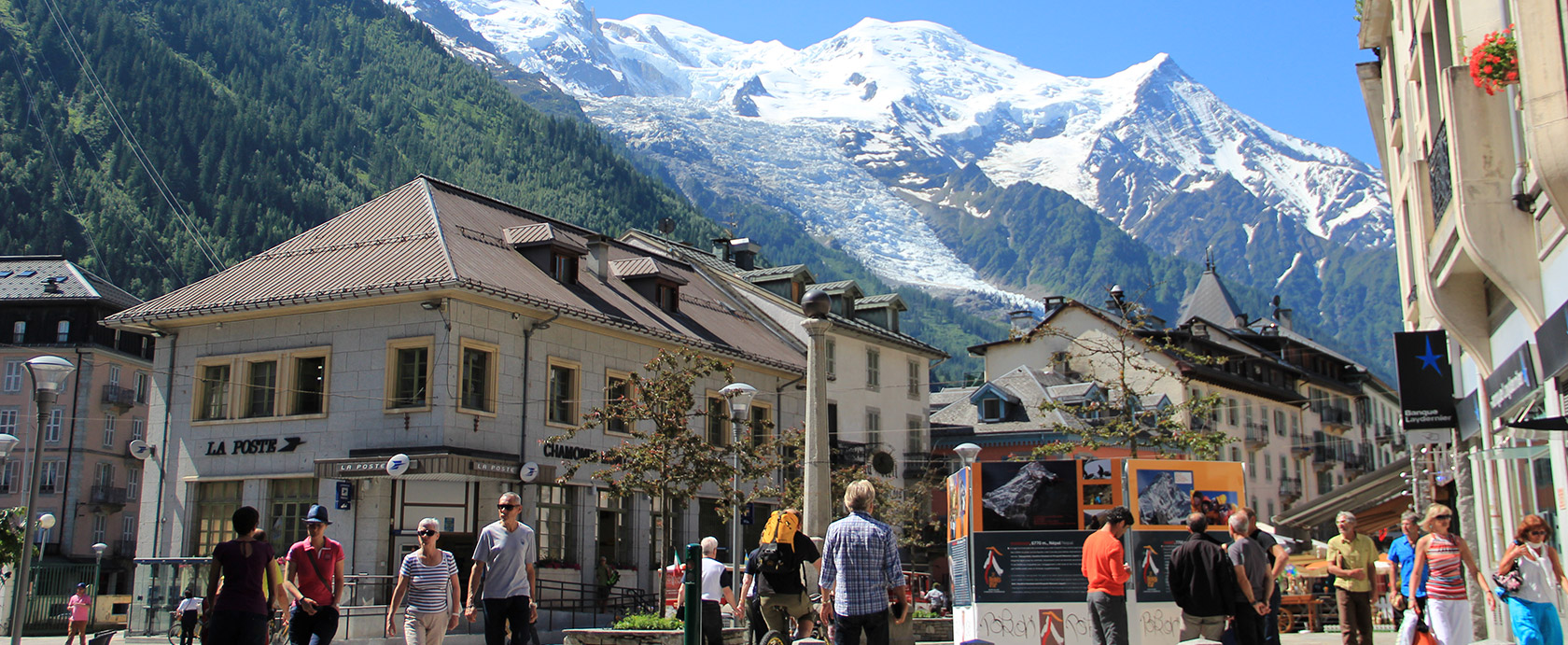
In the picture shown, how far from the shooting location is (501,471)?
2892 cm

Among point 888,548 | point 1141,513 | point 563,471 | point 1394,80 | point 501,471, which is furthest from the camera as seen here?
point 563,471

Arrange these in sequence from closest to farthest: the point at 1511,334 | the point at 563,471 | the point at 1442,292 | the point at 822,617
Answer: the point at 822,617, the point at 1511,334, the point at 1442,292, the point at 563,471

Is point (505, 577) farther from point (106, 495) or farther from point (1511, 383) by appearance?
point (106, 495)

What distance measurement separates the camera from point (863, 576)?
979 cm

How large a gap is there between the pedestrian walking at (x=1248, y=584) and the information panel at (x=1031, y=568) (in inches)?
115

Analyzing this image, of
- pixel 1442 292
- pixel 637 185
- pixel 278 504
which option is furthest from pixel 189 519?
pixel 637 185

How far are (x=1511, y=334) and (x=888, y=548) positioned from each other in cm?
1022

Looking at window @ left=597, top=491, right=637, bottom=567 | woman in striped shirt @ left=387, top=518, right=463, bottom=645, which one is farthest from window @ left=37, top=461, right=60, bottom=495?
woman in striped shirt @ left=387, top=518, right=463, bottom=645

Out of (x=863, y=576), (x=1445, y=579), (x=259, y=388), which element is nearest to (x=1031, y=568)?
(x=1445, y=579)

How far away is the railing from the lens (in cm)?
1546

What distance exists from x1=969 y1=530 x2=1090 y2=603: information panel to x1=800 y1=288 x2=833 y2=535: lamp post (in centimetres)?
186

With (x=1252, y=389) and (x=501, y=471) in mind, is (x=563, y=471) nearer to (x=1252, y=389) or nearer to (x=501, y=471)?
(x=501, y=471)

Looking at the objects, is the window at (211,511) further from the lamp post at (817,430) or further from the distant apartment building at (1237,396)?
the distant apartment building at (1237,396)

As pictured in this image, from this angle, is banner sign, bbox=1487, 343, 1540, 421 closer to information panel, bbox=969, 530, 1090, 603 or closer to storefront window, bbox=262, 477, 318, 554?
information panel, bbox=969, 530, 1090, 603
